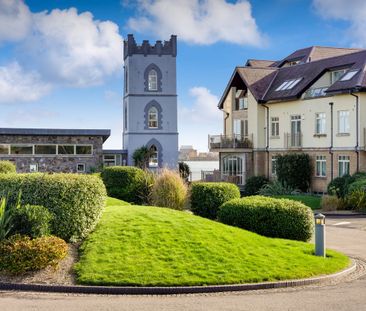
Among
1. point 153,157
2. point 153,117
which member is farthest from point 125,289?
point 153,117

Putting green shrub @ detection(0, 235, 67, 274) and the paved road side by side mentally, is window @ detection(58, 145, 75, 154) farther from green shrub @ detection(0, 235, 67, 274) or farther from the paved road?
the paved road

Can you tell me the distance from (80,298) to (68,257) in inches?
85.6

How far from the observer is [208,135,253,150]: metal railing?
46156 mm

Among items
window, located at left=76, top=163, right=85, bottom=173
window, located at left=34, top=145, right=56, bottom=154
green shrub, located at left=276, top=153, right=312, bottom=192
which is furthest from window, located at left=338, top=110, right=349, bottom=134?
window, located at left=34, top=145, right=56, bottom=154

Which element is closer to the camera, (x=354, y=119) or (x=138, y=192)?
(x=138, y=192)

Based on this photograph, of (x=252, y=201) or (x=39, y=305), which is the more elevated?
(x=252, y=201)

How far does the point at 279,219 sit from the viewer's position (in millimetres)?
18062

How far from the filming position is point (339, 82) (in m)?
37.4

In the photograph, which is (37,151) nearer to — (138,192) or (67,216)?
(138,192)

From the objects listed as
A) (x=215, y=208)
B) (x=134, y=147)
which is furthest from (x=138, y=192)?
(x=134, y=147)

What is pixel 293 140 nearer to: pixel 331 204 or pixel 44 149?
pixel 331 204

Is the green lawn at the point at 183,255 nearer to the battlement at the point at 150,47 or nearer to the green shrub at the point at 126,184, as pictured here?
the green shrub at the point at 126,184

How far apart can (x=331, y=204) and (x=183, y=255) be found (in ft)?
61.1

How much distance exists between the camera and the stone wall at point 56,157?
47.7 m
